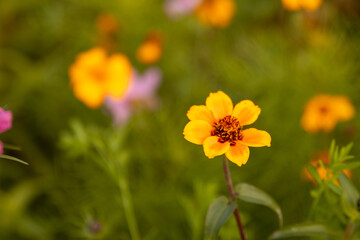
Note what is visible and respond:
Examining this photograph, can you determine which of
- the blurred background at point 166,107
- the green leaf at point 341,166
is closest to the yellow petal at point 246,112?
the green leaf at point 341,166

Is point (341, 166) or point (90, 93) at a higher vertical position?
point (90, 93)

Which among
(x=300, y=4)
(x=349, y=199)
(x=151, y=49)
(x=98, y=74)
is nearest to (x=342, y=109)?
(x=300, y=4)

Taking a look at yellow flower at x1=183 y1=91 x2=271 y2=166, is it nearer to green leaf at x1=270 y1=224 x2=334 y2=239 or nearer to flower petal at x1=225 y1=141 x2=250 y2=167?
flower petal at x1=225 y1=141 x2=250 y2=167

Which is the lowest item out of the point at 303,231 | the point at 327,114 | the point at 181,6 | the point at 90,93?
the point at 303,231

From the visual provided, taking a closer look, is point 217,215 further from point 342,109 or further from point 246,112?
point 342,109

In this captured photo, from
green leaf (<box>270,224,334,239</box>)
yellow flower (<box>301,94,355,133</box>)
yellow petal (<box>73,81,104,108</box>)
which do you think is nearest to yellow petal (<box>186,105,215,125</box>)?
green leaf (<box>270,224,334,239</box>)

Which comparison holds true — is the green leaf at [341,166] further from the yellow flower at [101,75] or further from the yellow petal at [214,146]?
the yellow flower at [101,75]
